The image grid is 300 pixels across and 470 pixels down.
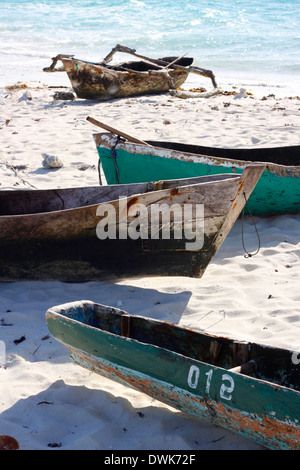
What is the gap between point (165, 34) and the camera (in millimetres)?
25469

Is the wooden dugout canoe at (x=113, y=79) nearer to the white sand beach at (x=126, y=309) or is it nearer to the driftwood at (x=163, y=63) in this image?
the driftwood at (x=163, y=63)

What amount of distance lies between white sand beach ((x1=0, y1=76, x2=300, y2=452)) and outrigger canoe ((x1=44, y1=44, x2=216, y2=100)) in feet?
11.0

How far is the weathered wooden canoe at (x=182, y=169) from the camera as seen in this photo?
545cm

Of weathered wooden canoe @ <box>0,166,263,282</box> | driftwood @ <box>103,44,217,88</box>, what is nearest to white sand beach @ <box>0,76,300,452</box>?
weathered wooden canoe @ <box>0,166,263,282</box>

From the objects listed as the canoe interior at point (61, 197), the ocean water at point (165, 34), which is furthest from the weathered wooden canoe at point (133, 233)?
the ocean water at point (165, 34)

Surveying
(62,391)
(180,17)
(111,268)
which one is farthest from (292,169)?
(180,17)

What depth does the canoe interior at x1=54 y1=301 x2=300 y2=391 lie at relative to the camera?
8.89ft

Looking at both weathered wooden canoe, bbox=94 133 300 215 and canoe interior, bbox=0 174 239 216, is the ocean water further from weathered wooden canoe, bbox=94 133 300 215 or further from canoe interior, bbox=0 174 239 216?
canoe interior, bbox=0 174 239 216

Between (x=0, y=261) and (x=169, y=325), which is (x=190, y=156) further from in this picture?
(x=169, y=325)

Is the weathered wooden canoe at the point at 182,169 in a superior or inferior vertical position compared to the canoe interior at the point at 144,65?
inferior

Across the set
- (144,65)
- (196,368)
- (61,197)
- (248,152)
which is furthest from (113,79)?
(196,368)

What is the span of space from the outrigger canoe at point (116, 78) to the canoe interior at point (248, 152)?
5.54m

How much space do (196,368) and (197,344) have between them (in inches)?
19.0
